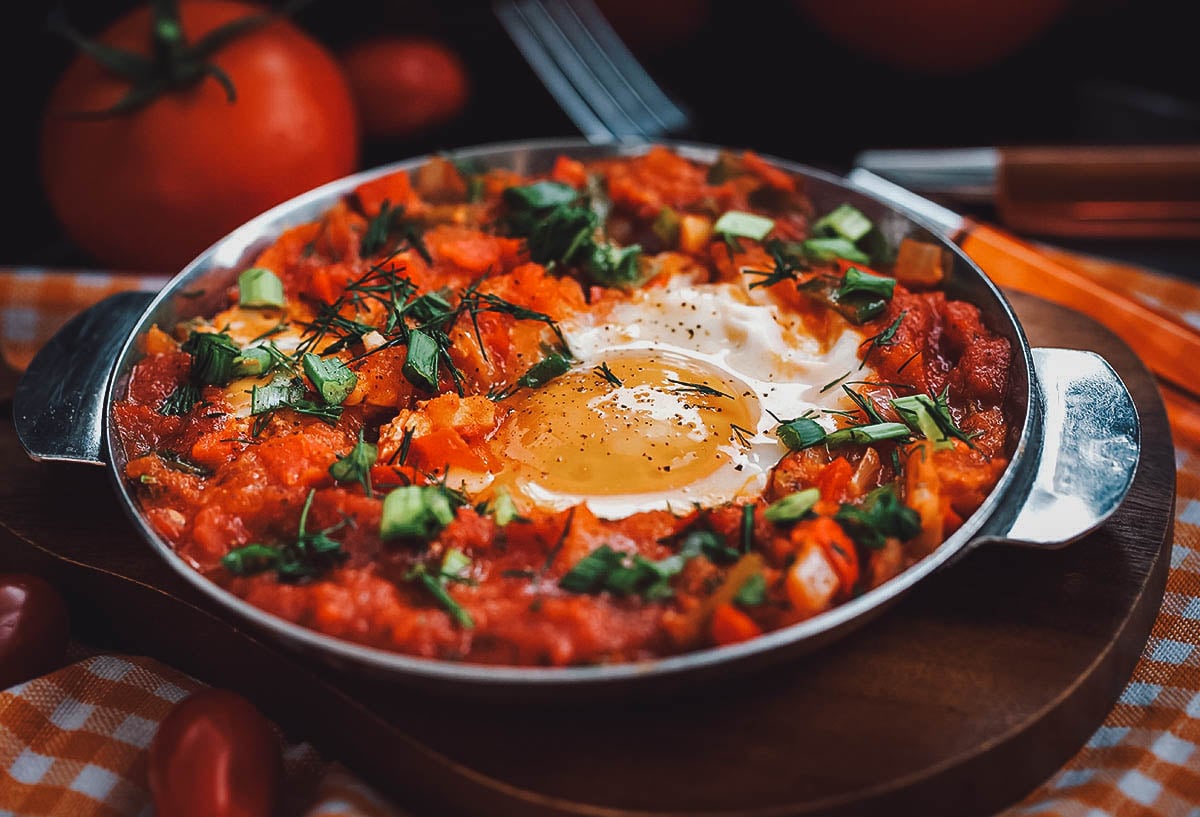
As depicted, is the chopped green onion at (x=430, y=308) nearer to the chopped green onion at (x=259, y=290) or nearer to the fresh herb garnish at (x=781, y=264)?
the chopped green onion at (x=259, y=290)

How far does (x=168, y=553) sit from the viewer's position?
232cm

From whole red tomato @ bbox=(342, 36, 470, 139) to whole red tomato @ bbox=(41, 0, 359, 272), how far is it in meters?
0.53

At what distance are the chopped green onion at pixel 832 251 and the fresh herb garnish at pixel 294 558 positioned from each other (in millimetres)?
1658

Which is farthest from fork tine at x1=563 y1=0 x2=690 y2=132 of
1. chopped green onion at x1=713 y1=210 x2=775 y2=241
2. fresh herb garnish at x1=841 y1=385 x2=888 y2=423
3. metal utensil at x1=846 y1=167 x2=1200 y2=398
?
fresh herb garnish at x1=841 y1=385 x2=888 y2=423

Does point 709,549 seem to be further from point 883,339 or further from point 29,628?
point 29,628

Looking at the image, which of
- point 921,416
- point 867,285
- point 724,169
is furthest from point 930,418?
point 724,169

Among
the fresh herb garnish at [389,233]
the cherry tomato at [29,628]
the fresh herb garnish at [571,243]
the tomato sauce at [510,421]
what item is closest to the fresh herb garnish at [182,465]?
the tomato sauce at [510,421]

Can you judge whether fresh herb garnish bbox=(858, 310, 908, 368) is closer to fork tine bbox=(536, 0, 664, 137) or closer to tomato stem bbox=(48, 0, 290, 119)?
fork tine bbox=(536, 0, 664, 137)

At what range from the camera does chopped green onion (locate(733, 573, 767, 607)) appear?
2195 mm

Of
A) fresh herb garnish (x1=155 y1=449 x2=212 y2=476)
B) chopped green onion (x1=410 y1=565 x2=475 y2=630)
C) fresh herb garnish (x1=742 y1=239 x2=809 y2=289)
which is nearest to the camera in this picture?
chopped green onion (x1=410 y1=565 x2=475 y2=630)

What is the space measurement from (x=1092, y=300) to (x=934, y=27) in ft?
6.09

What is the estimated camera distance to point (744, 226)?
3.38m

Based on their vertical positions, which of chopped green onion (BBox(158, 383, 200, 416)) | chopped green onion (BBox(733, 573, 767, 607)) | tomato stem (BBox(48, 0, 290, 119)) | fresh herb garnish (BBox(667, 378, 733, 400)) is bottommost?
chopped green onion (BBox(158, 383, 200, 416))

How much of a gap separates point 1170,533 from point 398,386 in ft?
6.64
